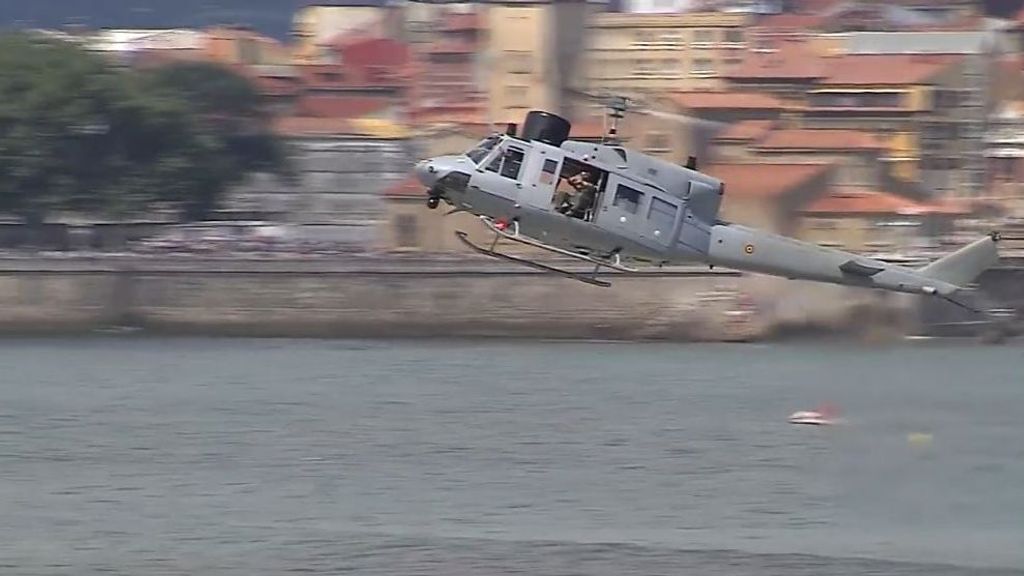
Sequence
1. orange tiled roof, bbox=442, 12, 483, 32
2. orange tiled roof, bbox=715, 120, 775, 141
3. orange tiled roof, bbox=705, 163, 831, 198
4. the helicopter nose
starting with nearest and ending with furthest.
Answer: the helicopter nose, orange tiled roof, bbox=705, 163, 831, 198, orange tiled roof, bbox=715, 120, 775, 141, orange tiled roof, bbox=442, 12, 483, 32

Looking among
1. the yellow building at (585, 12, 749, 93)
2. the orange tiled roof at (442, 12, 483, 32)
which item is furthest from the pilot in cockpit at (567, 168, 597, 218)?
the yellow building at (585, 12, 749, 93)

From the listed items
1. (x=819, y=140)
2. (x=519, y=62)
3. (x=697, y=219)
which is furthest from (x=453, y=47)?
(x=697, y=219)

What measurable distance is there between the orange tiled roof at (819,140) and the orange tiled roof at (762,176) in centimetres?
130

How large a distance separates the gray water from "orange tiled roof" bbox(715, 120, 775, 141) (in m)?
7.47

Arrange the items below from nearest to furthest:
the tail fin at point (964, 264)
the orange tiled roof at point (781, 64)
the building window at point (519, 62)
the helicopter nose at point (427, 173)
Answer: the helicopter nose at point (427, 173) < the tail fin at point (964, 264) < the building window at point (519, 62) < the orange tiled roof at point (781, 64)

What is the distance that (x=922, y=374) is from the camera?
12297mm

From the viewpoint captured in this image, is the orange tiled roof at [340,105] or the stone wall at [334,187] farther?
the orange tiled roof at [340,105]

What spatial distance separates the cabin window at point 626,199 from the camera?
9383 mm

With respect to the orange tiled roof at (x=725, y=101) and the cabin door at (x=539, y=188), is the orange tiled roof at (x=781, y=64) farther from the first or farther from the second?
the cabin door at (x=539, y=188)

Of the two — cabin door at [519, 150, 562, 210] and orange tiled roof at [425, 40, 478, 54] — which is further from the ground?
cabin door at [519, 150, 562, 210]

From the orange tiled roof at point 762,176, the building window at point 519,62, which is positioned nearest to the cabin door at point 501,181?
the orange tiled roof at point 762,176

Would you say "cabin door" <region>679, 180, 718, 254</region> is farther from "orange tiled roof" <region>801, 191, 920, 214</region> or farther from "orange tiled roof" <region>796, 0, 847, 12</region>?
"orange tiled roof" <region>796, 0, 847, 12</region>

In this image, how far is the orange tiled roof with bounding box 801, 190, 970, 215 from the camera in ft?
71.0

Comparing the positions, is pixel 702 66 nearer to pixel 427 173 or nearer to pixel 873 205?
pixel 873 205
